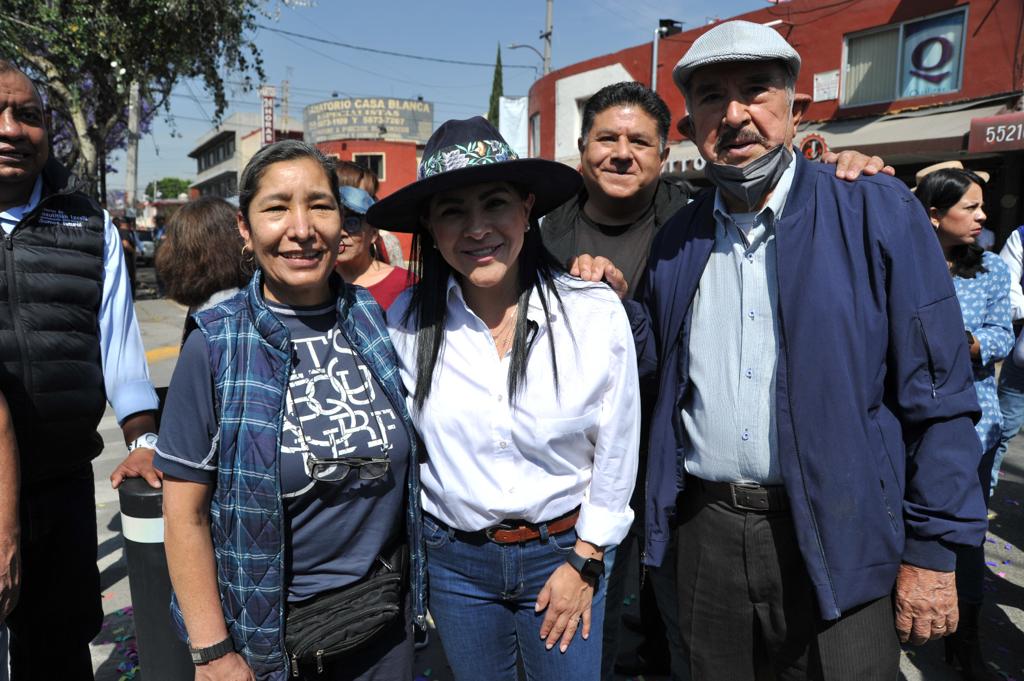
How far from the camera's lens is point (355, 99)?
33.8 meters

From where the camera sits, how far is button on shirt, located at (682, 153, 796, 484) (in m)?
1.88

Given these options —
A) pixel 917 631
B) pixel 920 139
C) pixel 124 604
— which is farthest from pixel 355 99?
pixel 917 631

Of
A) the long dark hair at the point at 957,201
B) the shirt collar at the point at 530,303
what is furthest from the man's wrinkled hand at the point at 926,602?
the long dark hair at the point at 957,201

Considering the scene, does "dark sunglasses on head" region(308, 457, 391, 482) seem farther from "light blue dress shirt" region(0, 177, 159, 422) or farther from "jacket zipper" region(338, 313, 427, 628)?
"light blue dress shirt" region(0, 177, 159, 422)

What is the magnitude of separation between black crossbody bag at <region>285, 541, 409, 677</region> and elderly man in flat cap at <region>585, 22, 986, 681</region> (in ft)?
2.69

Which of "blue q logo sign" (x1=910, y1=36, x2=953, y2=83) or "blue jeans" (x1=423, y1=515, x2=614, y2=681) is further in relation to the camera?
"blue q logo sign" (x1=910, y1=36, x2=953, y2=83)

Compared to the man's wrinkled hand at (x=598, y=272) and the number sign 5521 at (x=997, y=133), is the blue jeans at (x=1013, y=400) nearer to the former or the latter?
the man's wrinkled hand at (x=598, y=272)

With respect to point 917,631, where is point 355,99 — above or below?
above

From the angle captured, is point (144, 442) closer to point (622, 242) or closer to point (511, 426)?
point (511, 426)

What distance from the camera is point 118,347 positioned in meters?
2.38

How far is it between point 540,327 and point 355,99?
35035 mm

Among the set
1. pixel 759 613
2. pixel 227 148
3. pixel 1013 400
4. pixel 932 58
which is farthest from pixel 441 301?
pixel 227 148

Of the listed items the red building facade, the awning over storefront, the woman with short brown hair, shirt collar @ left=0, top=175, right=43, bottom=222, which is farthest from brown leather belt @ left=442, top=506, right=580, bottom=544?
the awning over storefront

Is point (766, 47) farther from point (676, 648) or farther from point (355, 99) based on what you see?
point (355, 99)
